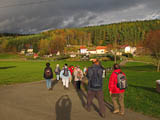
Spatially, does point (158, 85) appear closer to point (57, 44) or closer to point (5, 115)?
point (5, 115)

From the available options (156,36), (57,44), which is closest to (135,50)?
(57,44)

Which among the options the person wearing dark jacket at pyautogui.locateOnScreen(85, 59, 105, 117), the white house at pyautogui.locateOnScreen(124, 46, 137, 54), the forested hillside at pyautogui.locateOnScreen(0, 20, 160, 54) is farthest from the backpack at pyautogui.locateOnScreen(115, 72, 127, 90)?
the forested hillside at pyautogui.locateOnScreen(0, 20, 160, 54)

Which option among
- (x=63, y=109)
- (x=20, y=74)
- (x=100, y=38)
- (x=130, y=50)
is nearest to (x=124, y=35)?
(x=100, y=38)

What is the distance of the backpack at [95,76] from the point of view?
5.79 m

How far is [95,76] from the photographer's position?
5805mm

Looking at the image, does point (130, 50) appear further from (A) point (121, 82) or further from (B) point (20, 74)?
(A) point (121, 82)

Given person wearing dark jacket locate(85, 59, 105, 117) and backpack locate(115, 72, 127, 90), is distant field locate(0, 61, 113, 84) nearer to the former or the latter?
person wearing dark jacket locate(85, 59, 105, 117)

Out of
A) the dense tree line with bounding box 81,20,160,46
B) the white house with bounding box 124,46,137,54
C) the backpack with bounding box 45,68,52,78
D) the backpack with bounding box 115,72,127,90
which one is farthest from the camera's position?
the dense tree line with bounding box 81,20,160,46

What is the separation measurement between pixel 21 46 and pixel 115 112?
601 ft

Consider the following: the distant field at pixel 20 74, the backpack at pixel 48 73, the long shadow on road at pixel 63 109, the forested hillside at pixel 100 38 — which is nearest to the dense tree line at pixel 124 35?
the forested hillside at pixel 100 38

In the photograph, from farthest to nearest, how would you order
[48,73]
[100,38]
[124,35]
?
[100,38] → [124,35] → [48,73]

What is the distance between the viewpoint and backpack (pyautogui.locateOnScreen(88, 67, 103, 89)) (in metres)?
5.79

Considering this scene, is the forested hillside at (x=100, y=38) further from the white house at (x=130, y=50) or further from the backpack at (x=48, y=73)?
the backpack at (x=48, y=73)

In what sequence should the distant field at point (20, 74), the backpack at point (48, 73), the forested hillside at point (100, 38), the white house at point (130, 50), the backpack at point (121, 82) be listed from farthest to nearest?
1. the forested hillside at point (100, 38)
2. the white house at point (130, 50)
3. the distant field at point (20, 74)
4. the backpack at point (48, 73)
5. the backpack at point (121, 82)
